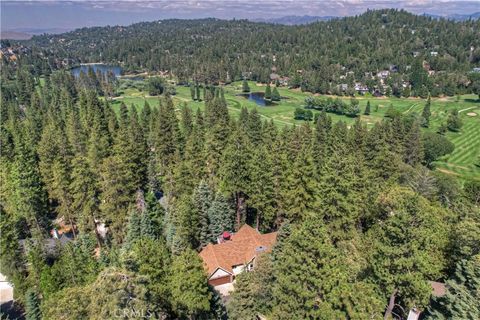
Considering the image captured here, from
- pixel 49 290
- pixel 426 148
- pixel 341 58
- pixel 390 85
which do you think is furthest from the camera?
pixel 341 58

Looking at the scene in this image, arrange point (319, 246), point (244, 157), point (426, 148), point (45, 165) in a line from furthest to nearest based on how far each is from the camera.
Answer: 1. point (426, 148)
2. point (45, 165)
3. point (244, 157)
4. point (319, 246)

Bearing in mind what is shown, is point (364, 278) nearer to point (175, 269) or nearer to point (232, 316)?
point (232, 316)

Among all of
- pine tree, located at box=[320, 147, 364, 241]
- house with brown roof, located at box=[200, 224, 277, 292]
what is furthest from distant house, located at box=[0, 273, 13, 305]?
pine tree, located at box=[320, 147, 364, 241]

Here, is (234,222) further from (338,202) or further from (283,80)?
(283,80)

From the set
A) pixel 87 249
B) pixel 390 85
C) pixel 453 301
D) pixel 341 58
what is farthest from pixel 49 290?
pixel 341 58

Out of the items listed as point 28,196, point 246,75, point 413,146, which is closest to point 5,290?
point 28,196

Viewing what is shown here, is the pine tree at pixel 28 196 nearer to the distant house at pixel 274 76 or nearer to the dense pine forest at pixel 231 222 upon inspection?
the dense pine forest at pixel 231 222

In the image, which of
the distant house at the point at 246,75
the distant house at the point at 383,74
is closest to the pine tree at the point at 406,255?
the distant house at the point at 383,74
